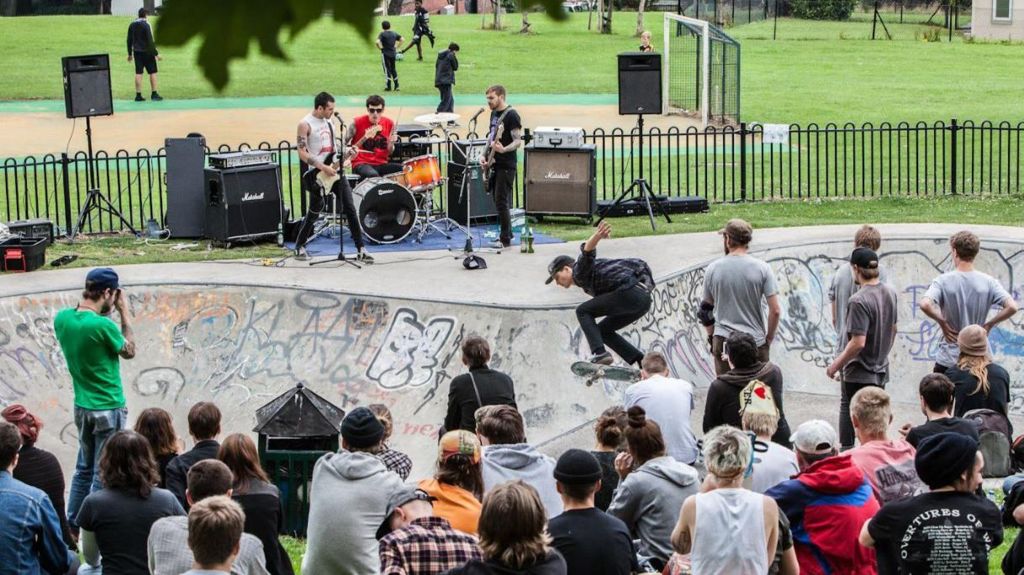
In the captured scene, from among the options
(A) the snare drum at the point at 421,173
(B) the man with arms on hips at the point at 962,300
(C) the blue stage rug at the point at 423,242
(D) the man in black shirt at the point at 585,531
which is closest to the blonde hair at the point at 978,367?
(B) the man with arms on hips at the point at 962,300

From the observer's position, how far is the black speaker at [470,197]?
17.5 m

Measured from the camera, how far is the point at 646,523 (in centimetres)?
687

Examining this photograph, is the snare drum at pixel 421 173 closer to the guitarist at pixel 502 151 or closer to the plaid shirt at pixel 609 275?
the guitarist at pixel 502 151

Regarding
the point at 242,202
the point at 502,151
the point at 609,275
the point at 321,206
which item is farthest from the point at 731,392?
the point at 242,202

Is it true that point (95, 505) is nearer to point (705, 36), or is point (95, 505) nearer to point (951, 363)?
point (951, 363)

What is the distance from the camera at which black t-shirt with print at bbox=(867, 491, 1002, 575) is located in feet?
19.4

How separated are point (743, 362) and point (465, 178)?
830 cm

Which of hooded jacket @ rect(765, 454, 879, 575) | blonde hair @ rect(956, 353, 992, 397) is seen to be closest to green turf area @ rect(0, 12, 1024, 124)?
blonde hair @ rect(956, 353, 992, 397)

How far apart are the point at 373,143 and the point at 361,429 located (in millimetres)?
10131

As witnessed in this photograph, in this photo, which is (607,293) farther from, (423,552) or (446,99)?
(446,99)

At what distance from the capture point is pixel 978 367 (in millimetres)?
9797

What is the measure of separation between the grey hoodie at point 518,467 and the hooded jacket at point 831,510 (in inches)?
50.4

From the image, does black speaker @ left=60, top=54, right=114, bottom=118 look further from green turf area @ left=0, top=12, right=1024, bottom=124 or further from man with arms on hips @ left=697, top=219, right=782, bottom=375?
green turf area @ left=0, top=12, right=1024, bottom=124

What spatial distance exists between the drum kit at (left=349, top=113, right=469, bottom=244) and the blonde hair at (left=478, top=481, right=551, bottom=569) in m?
10.7
